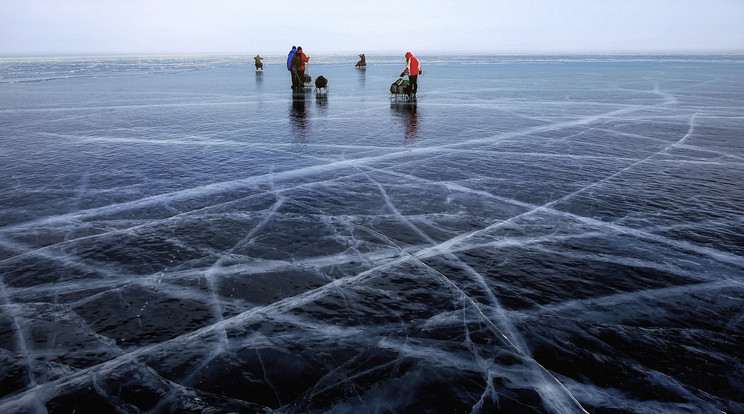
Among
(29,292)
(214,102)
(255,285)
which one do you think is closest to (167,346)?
(255,285)

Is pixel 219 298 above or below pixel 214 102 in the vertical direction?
below

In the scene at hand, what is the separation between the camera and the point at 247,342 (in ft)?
15.2

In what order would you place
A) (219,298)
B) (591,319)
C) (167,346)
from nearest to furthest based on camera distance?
(167,346) < (591,319) < (219,298)

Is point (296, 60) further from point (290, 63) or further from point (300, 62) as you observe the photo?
Answer: point (290, 63)

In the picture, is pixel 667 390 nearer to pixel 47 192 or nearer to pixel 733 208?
pixel 733 208

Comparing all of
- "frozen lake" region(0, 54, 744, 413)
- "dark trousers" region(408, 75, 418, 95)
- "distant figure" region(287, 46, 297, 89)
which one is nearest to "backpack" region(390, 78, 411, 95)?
"dark trousers" region(408, 75, 418, 95)

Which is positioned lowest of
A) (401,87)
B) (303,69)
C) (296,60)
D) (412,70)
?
(401,87)

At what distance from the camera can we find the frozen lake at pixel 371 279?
4020 millimetres

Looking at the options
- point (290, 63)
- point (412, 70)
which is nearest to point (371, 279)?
point (412, 70)

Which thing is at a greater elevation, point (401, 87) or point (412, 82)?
point (412, 82)

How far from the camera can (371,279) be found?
5.86 m

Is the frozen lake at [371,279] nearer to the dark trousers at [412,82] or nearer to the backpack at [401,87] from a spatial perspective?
the dark trousers at [412,82]

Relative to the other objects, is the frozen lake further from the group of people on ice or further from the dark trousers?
the dark trousers

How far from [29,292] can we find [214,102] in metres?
19.9
